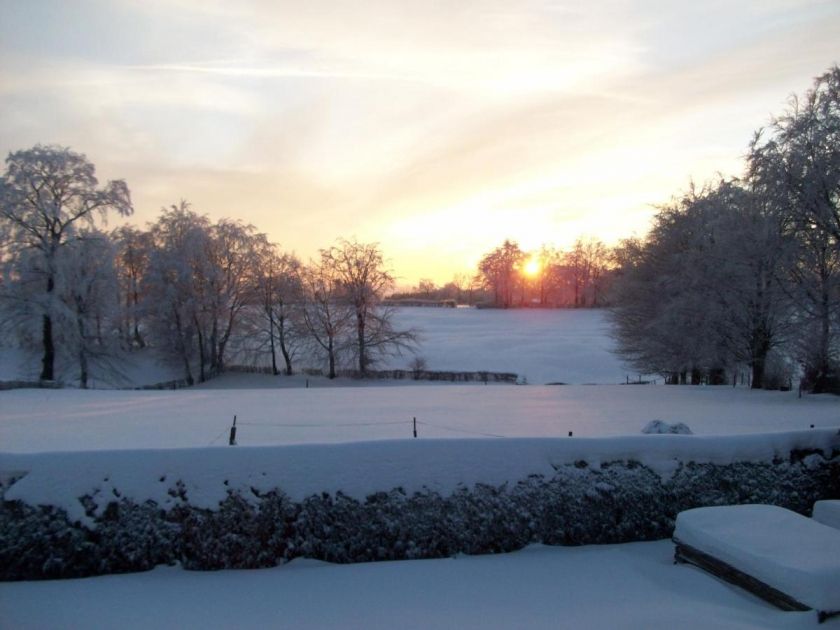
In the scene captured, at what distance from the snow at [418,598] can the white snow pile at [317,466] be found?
94 centimetres

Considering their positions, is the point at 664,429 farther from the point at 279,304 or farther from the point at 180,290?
the point at 279,304

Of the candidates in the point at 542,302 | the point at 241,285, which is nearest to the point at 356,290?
the point at 241,285

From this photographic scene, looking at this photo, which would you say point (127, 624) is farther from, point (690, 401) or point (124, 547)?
point (690, 401)

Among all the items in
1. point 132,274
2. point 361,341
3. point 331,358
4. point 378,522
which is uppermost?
point 132,274

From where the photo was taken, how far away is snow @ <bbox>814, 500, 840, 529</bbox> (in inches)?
300

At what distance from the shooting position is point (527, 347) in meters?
58.0

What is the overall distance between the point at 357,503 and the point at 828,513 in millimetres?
6211

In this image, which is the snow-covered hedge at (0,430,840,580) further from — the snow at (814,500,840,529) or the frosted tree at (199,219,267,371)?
the frosted tree at (199,219,267,371)

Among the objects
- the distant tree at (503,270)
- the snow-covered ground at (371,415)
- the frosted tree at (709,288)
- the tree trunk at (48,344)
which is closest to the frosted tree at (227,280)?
the tree trunk at (48,344)

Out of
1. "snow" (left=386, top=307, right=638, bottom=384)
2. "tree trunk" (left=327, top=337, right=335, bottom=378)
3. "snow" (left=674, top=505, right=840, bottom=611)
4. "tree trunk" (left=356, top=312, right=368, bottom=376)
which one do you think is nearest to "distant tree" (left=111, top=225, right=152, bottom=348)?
"tree trunk" (left=327, top=337, right=335, bottom=378)

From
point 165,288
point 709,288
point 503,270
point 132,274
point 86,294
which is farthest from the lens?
point 503,270

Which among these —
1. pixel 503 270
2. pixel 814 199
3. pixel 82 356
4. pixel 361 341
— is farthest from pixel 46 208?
pixel 503 270

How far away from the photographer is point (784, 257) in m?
22.4

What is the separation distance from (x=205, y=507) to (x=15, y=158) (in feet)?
112
